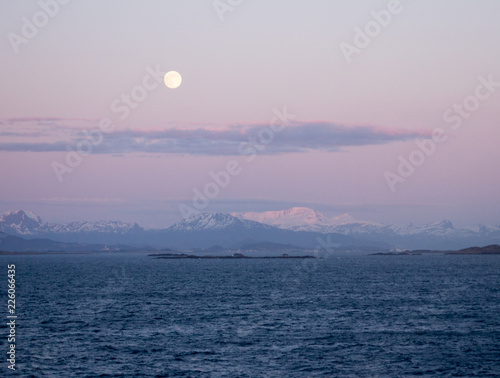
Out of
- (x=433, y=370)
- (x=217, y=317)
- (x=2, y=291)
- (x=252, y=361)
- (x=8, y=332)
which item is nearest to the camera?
(x=433, y=370)

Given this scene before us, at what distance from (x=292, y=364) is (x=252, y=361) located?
396 cm

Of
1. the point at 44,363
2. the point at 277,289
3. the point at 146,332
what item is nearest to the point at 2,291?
the point at 277,289

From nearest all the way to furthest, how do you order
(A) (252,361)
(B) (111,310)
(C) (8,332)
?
(A) (252,361) < (C) (8,332) < (B) (111,310)

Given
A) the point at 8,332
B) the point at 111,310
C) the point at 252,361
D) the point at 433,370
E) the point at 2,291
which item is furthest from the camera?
the point at 2,291

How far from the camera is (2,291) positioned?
123500 mm

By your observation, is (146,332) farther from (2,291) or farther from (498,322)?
(2,291)

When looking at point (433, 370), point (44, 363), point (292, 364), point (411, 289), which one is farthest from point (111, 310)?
point (411, 289)

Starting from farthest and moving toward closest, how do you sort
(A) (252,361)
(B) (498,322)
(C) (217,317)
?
(C) (217,317)
(B) (498,322)
(A) (252,361)

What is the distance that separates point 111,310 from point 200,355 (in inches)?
1434

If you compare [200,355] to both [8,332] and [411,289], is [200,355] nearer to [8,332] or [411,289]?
[8,332]

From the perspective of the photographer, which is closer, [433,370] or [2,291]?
[433,370]

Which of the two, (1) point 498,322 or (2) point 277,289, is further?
(2) point 277,289

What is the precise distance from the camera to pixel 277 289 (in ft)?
418

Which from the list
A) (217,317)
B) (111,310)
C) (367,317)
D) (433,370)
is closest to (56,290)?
(111,310)
